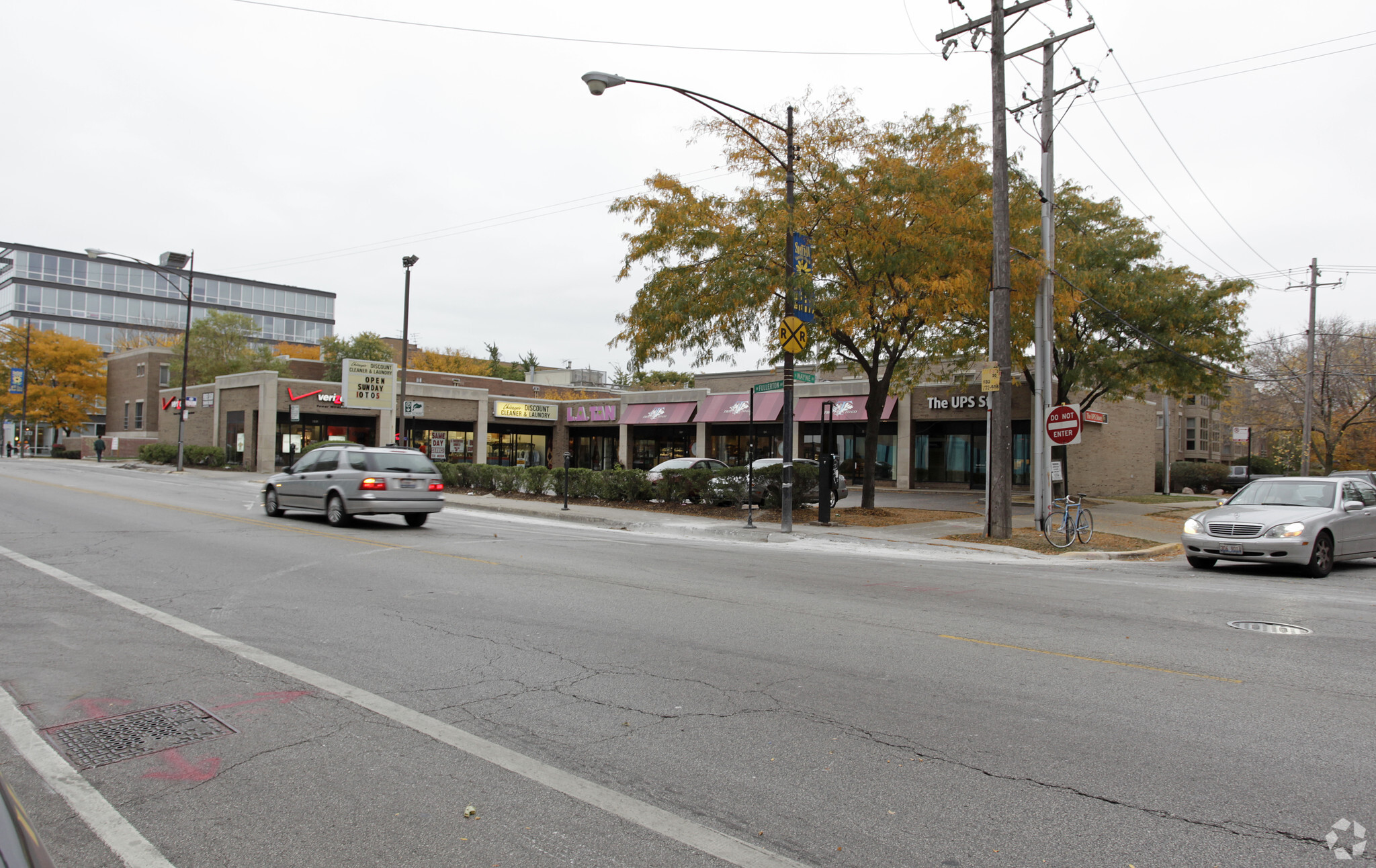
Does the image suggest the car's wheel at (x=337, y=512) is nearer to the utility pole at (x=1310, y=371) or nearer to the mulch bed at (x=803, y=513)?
the mulch bed at (x=803, y=513)

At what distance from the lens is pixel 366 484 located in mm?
15766

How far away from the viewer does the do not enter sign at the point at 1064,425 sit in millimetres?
16078

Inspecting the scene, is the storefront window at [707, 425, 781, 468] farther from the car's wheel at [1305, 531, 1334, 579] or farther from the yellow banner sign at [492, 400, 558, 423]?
the car's wheel at [1305, 531, 1334, 579]

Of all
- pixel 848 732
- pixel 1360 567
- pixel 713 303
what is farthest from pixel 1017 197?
pixel 848 732

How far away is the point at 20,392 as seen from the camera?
187ft

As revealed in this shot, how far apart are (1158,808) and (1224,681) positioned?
8.87 feet

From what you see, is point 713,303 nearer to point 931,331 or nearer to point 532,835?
point 931,331

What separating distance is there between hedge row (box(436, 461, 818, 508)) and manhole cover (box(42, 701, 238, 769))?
1525 cm

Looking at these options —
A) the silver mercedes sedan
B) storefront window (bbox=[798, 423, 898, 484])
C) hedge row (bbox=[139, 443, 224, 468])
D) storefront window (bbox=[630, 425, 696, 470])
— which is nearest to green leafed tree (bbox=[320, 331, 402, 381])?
hedge row (bbox=[139, 443, 224, 468])

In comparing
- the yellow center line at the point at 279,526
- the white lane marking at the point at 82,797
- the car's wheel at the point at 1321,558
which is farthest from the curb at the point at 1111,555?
the white lane marking at the point at 82,797

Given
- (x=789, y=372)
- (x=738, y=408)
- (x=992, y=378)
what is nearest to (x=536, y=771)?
(x=789, y=372)

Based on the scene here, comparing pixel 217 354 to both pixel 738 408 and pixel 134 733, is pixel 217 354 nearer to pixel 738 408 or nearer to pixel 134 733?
pixel 738 408

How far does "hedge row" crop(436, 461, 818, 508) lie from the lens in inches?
819

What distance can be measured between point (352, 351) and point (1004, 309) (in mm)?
55584
